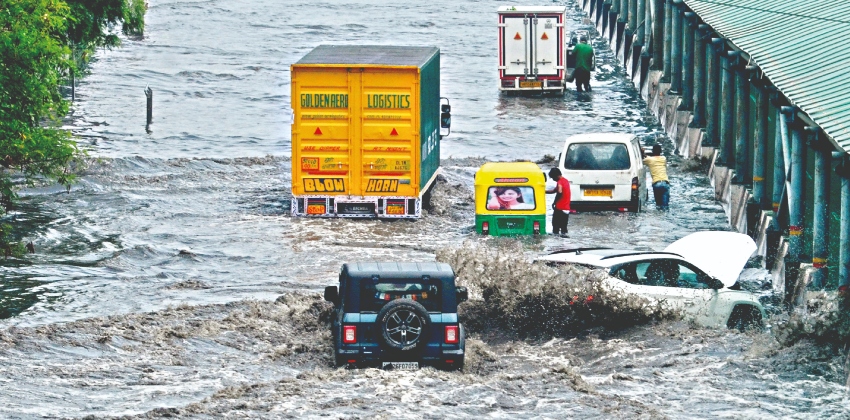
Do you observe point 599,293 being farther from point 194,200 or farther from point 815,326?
point 194,200

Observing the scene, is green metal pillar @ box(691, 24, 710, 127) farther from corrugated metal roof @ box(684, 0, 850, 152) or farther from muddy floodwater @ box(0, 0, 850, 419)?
corrugated metal roof @ box(684, 0, 850, 152)

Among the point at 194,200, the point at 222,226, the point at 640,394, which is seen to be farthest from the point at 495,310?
the point at 194,200

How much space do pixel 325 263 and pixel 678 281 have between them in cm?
699

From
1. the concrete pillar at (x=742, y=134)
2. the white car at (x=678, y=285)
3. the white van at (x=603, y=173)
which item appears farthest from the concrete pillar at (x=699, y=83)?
the white car at (x=678, y=285)

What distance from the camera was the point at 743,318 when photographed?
1956 centimetres

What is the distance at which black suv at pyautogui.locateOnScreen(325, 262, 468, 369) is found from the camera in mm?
17109

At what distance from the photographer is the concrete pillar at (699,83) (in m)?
37.1

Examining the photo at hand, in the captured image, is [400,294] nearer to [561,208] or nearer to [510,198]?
[510,198]

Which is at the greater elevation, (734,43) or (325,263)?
(734,43)

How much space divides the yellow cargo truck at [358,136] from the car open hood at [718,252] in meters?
6.27

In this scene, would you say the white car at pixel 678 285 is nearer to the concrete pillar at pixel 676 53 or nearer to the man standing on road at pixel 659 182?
the man standing on road at pixel 659 182

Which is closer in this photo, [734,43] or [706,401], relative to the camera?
[706,401]

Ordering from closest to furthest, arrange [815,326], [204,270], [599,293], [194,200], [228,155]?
[815,326], [599,293], [204,270], [194,200], [228,155]

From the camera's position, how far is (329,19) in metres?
68.1
